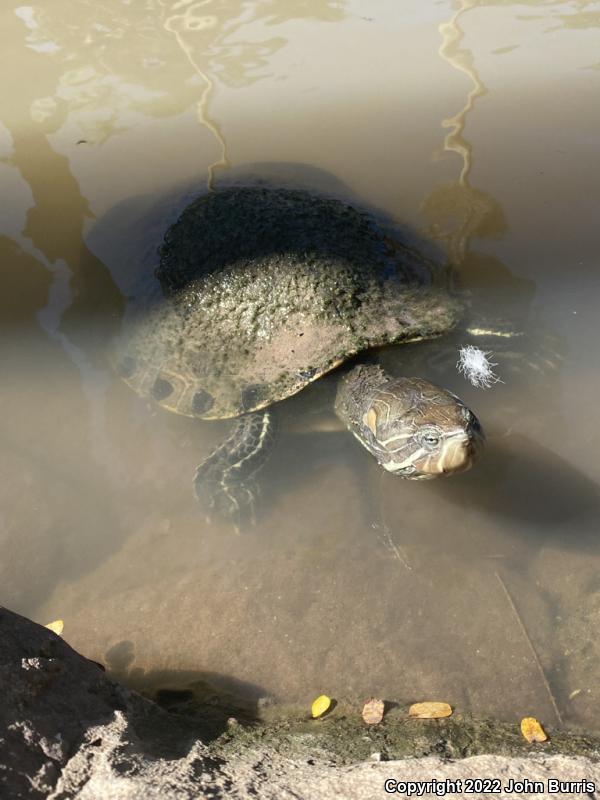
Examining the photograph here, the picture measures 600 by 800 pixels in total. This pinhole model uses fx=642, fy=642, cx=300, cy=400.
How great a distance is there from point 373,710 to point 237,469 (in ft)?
5.73

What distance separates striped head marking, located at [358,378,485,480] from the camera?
3.39 metres

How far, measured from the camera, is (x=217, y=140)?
6785 millimetres

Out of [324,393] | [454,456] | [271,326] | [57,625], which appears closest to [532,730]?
[454,456]

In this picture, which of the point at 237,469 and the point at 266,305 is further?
the point at 266,305

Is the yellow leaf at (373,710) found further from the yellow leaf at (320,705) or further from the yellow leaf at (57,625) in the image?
the yellow leaf at (57,625)

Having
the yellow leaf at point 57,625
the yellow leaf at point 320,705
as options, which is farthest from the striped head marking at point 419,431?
the yellow leaf at point 57,625

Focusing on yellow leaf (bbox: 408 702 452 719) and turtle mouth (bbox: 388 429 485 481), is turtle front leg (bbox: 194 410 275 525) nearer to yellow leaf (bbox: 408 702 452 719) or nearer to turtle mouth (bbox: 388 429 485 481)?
turtle mouth (bbox: 388 429 485 481)

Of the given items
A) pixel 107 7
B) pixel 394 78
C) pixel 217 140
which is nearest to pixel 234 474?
pixel 217 140

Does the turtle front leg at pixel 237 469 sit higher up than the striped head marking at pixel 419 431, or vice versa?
the striped head marking at pixel 419 431

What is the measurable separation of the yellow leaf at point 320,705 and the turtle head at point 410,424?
52.2 inches

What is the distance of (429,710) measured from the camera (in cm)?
270

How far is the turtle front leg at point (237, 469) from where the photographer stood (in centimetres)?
389

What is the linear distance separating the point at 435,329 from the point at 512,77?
4518 millimetres

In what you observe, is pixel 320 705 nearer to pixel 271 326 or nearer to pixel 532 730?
pixel 532 730
